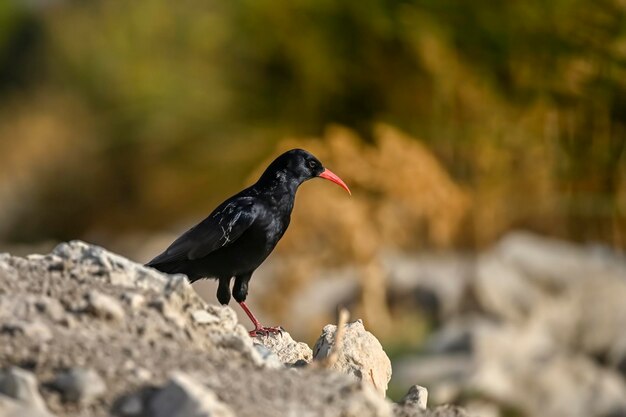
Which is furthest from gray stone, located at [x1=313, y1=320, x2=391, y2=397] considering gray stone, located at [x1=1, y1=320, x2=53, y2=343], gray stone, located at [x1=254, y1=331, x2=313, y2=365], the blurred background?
the blurred background

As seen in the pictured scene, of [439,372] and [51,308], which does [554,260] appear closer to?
[439,372]

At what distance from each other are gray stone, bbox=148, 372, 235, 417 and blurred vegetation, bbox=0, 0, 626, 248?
7.52 metres

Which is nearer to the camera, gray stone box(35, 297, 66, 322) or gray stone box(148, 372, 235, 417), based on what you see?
gray stone box(148, 372, 235, 417)

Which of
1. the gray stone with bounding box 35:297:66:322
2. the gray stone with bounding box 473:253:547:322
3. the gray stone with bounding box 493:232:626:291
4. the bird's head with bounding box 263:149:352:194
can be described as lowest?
the gray stone with bounding box 35:297:66:322

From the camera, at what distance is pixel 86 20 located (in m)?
14.6

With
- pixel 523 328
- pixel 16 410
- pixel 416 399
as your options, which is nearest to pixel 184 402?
pixel 16 410

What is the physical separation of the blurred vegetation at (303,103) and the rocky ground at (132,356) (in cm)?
687

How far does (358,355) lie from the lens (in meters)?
3.93

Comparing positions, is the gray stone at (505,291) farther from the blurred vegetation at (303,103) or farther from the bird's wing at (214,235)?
the bird's wing at (214,235)

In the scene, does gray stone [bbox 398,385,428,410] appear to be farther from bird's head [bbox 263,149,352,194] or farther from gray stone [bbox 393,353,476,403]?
gray stone [bbox 393,353,476,403]

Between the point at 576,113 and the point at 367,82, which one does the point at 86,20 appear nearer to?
the point at 367,82

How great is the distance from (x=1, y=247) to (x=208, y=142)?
242 cm

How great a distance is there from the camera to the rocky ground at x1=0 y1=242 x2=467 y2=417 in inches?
105

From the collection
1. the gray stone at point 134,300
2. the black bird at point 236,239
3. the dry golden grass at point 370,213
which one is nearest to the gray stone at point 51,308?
the gray stone at point 134,300
